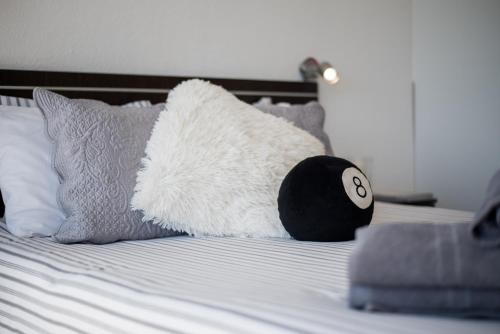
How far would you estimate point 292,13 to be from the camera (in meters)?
2.80

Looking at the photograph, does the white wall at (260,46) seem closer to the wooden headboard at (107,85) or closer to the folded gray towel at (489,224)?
the wooden headboard at (107,85)

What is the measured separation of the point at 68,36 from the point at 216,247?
3.40ft

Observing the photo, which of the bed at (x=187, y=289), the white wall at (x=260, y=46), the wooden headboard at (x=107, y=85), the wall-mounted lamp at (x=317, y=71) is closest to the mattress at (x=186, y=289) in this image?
the bed at (x=187, y=289)

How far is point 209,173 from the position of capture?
5.49 feet

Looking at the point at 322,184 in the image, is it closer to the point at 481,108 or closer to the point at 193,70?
the point at 193,70

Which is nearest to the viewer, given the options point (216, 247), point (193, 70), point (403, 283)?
point (403, 283)

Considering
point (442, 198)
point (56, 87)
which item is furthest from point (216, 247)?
point (442, 198)

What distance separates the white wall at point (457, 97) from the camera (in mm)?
3330

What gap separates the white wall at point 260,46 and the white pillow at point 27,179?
382 millimetres

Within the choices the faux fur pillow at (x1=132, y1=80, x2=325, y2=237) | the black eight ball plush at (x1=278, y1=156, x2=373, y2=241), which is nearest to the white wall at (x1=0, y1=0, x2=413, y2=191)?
the faux fur pillow at (x1=132, y1=80, x2=325, y2=237)

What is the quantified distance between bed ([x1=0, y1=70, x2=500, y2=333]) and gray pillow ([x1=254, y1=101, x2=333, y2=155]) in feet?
1.33

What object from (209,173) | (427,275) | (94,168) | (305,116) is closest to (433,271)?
(427,275)

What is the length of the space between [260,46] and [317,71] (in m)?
0.28

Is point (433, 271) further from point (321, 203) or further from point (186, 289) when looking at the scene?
point (321, 203)
